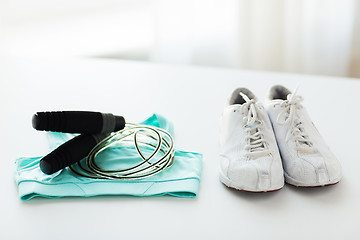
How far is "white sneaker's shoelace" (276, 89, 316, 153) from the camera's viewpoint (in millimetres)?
964

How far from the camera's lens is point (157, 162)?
971mm

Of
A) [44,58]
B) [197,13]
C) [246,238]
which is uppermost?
[197,13]

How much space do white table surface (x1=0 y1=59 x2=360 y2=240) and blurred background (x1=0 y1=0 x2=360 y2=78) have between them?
39 cm

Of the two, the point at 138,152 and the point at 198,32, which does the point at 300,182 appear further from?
the point at 198,32

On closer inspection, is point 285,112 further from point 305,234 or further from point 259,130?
point 305,234

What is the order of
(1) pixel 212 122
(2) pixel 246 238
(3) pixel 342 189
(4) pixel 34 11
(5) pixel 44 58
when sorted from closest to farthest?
(2) pixel 246 238 < (3) pixel 342 189 < (1) pixel 212 122 < (5) pixel 44 58 < (4) pixel 34 11

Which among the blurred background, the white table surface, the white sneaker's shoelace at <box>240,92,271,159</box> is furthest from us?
the blurred background

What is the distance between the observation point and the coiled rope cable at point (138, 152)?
97 cm

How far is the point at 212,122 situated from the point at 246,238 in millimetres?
451

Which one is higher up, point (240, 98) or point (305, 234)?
point (240, 98)

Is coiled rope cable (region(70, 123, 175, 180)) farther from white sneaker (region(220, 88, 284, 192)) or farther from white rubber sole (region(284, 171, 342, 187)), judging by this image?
white rubber sole (region(284, 171, 342, 187))

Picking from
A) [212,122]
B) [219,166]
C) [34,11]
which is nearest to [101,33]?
[34,11]

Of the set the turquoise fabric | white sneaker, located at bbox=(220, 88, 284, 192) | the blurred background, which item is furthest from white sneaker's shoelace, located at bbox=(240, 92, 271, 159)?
the blurred background

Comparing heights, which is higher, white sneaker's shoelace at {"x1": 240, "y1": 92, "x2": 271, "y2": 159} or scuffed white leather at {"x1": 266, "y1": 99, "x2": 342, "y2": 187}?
white sneaker's shoelace at {"x1": 240, "y1": 92, "x2": 271, "y2": 159}
